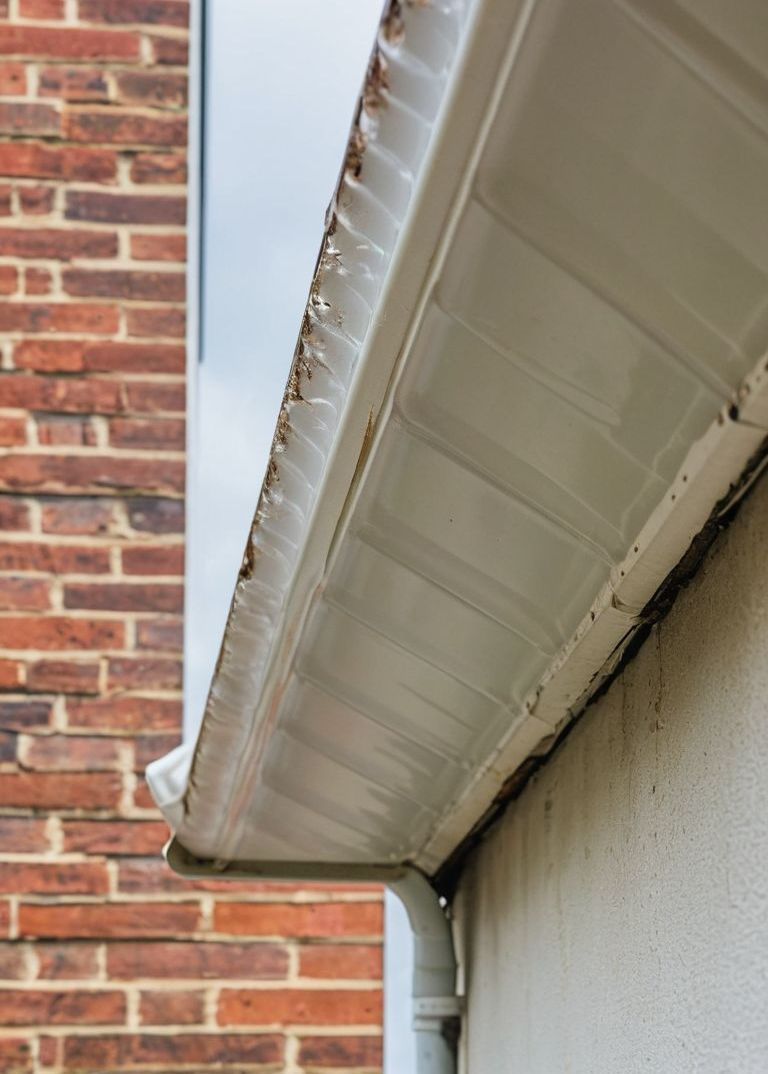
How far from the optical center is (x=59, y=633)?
219cm

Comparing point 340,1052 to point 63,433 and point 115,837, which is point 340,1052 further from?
point 63,433

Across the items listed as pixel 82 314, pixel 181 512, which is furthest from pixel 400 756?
pixel 82 314

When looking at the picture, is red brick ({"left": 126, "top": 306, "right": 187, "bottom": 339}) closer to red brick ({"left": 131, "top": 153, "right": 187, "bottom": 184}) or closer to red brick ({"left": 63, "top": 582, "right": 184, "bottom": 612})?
red brick ({"left": 131, "top": 153, "right": 187, "bottom": 184})

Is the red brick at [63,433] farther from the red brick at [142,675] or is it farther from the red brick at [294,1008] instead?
the red brick at [294,1008]

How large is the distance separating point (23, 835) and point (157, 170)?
3.45 feet

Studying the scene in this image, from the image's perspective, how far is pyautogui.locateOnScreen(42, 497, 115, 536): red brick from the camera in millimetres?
2213

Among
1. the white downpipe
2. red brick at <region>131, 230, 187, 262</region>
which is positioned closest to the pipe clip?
the white downpipe

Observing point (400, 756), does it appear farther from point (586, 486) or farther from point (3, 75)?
point (3, 75)

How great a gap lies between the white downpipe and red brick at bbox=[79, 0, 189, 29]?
155 centimetres

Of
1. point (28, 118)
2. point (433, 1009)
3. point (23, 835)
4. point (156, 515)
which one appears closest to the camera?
→ point (433, 1009)

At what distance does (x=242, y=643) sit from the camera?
876 millimetres

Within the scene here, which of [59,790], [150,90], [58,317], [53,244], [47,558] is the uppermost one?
[150,90]

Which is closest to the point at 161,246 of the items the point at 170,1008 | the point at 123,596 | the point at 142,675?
the point at 123,596

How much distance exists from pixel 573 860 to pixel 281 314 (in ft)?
2.85
